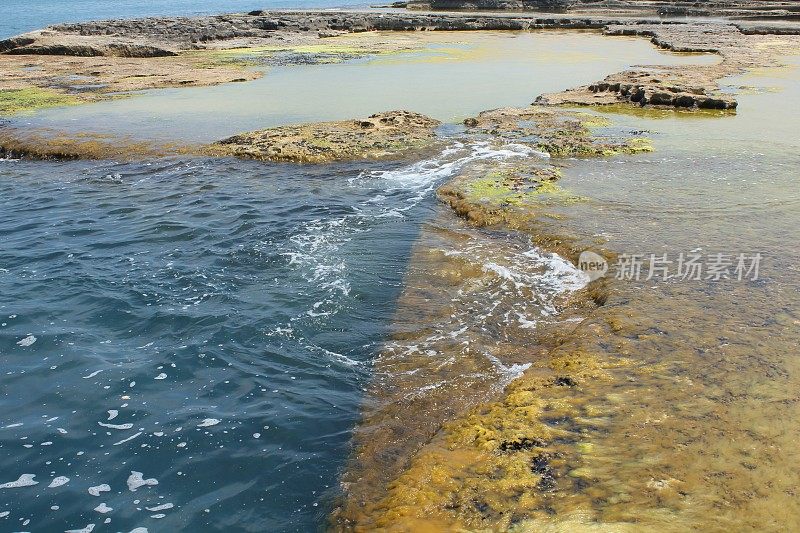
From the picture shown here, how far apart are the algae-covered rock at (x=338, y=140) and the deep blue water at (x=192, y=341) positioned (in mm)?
1345

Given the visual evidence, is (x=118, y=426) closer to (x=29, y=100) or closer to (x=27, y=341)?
(x=27, y=341)

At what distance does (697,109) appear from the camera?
1459 cm

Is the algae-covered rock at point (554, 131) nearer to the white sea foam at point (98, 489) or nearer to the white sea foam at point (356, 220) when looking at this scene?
the white sea foam at point (356, 220)

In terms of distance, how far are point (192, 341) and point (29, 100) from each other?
594 inches

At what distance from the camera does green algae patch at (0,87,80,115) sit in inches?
655

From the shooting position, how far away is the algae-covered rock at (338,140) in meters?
11.9

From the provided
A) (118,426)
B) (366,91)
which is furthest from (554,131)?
(118,426)

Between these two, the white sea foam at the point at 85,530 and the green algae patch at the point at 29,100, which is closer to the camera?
the white sea foam at the point at 85,530

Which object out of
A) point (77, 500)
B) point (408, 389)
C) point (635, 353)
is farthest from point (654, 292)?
point (77, 500)

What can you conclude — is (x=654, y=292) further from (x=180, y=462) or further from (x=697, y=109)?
(x=697, y=109)

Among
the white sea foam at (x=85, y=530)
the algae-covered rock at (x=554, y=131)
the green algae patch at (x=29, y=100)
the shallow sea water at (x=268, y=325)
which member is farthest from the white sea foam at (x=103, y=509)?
the green algae patch at (x=29, y=100)

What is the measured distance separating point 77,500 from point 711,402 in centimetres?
440

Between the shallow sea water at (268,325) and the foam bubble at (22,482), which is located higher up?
the shallow sea water at (268,325)

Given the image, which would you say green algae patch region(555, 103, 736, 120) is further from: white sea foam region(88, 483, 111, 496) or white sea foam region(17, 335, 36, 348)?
white sea foam region(88, 483, 111, 496)
